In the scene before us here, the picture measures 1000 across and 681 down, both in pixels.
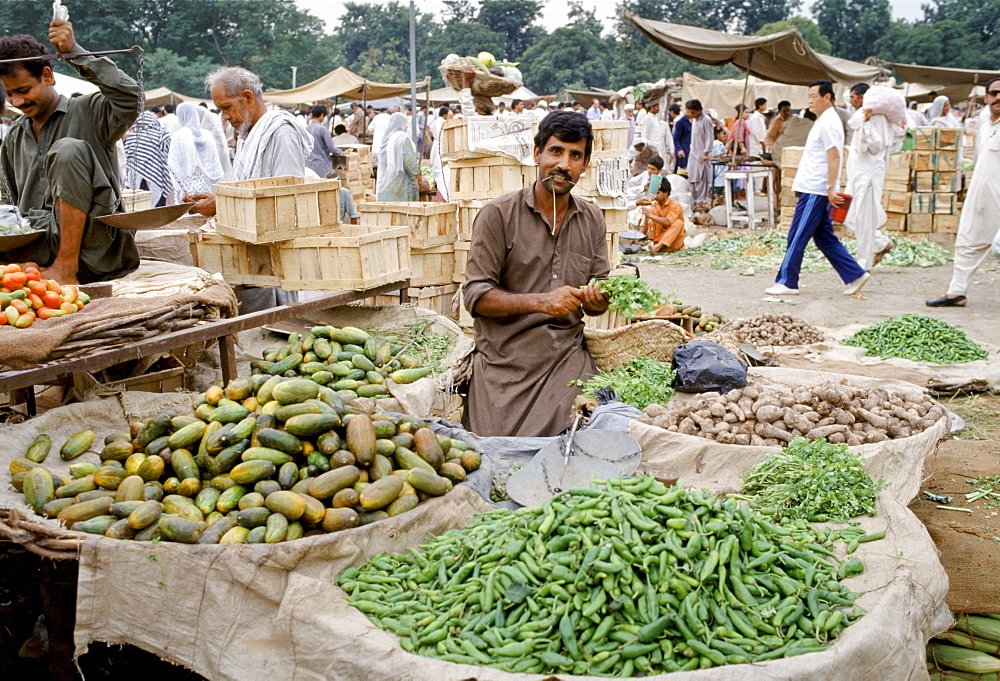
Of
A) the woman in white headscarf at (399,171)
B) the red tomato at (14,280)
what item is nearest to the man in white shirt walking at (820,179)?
the woman in white headscarf at (399,171)

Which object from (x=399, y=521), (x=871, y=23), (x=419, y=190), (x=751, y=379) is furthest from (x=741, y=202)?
(x=871, y=23)

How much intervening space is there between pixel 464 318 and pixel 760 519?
388cm

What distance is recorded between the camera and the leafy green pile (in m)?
6.14

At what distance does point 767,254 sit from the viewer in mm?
12008

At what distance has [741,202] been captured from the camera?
15.9 metres

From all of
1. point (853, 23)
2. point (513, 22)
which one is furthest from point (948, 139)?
point (513, 22)

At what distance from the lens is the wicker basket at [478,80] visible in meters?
8.05

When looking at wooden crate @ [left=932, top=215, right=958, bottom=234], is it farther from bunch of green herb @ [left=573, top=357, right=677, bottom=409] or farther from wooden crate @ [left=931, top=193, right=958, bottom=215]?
bunch of green herb @ [left=573, top=357, right=677, bottom=409]

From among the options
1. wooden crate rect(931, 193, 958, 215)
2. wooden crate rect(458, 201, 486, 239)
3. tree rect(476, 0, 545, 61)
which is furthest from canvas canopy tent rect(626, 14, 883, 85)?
tree rect(476, 0, 545, 61)

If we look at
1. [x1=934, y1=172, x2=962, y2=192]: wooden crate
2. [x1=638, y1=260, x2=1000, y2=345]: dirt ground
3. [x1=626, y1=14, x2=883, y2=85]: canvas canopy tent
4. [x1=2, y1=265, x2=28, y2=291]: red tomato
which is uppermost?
[x1=626, y1=14, x2=883, y2=85]: canvas canopy tent

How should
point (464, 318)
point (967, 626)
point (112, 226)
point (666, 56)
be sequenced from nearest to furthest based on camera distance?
point (967, 626), point (112, 226), point (464, 318), point (666, 56)

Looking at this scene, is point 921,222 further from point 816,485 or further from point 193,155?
point 816,485

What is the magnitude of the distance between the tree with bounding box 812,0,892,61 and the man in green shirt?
6607cm

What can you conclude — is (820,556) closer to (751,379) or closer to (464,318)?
(751,379)
